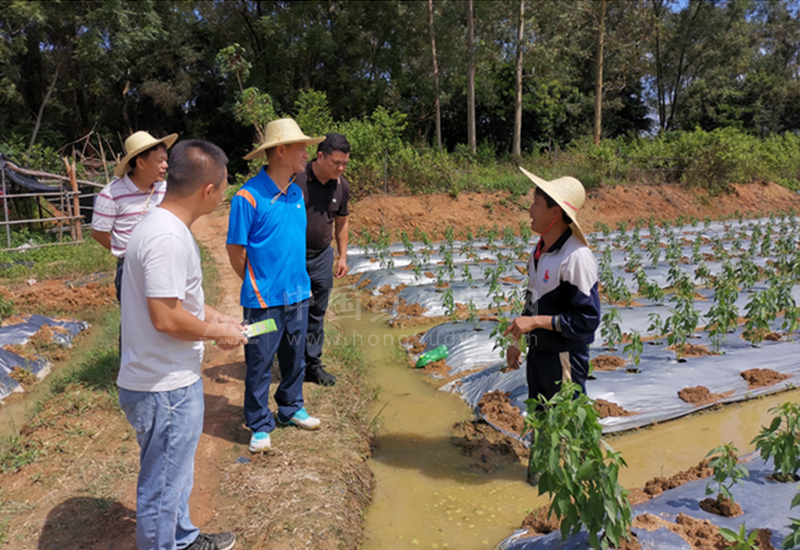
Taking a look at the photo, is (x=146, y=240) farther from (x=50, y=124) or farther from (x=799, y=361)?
(x=50, y=124)

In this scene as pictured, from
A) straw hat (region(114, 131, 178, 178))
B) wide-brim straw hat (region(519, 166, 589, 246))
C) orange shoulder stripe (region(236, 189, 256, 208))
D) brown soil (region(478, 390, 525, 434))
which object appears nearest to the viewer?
wide-brim straw hat (region(519, 166, 589, 246))

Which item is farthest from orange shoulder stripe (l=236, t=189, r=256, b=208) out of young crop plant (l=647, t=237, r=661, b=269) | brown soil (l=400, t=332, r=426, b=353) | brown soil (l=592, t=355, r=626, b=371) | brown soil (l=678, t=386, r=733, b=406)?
young crop plant (l=647, t=237, r=661, b=269)

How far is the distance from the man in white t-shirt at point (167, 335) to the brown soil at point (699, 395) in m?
3.46

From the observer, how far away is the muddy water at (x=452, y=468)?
2.88 meters

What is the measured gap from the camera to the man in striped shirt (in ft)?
10.2

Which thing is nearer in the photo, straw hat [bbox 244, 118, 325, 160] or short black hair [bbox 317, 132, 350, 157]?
straw hat [bbox 244, 118, 325, 160]

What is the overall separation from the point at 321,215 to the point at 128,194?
123 centimetres

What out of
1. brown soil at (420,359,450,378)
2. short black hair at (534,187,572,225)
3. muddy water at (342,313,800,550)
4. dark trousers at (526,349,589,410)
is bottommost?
muddy water at (342,313,800,550)

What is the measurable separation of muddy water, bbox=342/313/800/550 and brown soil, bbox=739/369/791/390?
12cm

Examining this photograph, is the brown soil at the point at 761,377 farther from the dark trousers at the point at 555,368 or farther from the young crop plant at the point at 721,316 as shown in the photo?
the dark trousers at the point at 555,368

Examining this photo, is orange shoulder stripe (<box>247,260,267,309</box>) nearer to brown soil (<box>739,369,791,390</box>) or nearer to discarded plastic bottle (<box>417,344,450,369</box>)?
discarded plastic bottle (<box>417,344,450,369</box>)

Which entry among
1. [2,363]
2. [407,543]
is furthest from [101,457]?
[2,363]

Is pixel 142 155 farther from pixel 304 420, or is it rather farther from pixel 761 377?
pixel 761 377

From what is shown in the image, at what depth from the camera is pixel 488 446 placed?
3.65 meters
